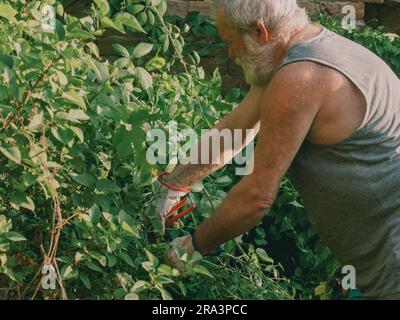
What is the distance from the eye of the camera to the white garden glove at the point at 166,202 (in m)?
3.27

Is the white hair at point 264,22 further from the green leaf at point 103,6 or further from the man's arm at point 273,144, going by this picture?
the green leaf at point 103,6

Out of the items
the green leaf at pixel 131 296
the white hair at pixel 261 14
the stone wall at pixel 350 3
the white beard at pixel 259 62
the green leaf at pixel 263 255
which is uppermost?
the white hair at pixel 261 14

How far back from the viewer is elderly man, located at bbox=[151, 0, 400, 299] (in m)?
2.77

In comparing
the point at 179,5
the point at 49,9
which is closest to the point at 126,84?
the point at 49,9

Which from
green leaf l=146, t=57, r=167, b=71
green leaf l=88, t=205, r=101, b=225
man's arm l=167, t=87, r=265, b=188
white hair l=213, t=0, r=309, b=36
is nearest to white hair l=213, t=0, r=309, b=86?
white hair l=213, t=0, r=309, b=36

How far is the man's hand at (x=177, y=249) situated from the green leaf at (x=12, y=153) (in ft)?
1.79

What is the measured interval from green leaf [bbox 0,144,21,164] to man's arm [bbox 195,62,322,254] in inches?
23.0

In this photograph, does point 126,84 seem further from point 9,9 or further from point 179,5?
point 179,5

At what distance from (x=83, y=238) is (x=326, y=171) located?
0.77 meters

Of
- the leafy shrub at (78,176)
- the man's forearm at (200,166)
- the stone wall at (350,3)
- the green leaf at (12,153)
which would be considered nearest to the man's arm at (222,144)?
the man's forearm at (200,166)

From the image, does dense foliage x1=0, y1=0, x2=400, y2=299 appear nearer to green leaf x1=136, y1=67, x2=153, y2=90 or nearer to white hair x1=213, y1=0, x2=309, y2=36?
A: green leaf x1=136, y1=67, x2=153, y2=90

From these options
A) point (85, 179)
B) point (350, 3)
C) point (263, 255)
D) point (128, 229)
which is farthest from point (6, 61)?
point (350, 3)

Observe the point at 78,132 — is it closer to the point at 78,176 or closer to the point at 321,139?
the point at 78,176

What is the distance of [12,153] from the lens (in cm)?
273
